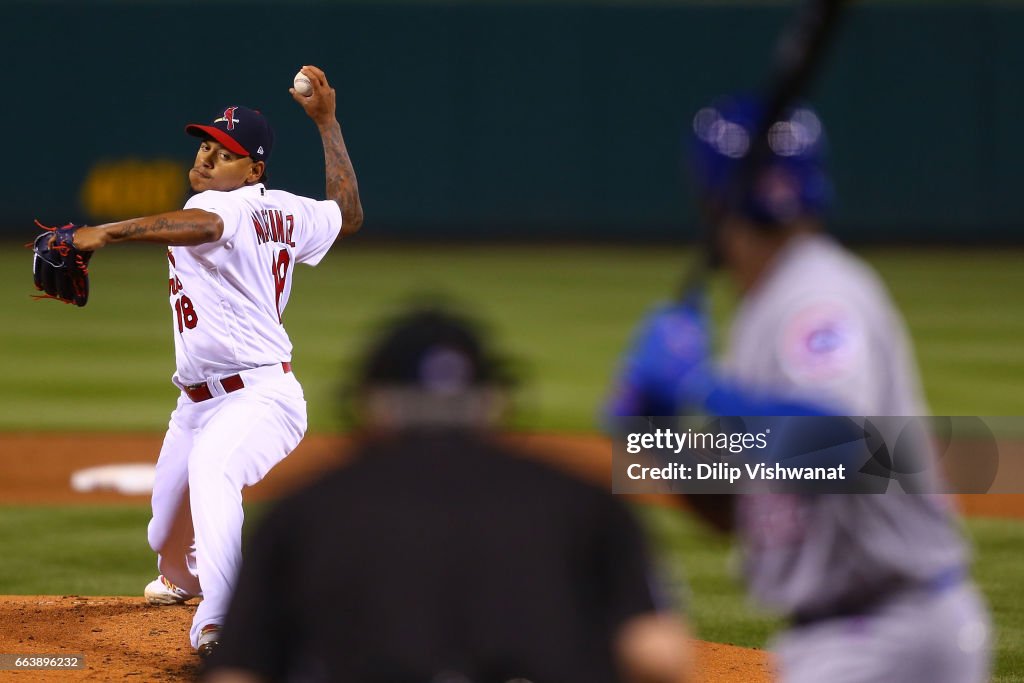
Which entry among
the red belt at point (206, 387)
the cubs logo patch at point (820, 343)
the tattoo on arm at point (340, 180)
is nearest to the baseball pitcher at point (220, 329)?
the red belt at point (206, 387)

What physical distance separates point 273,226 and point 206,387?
661 mm

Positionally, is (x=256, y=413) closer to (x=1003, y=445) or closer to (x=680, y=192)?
(x=1003, y=445)

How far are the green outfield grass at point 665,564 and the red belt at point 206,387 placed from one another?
5.38 feet

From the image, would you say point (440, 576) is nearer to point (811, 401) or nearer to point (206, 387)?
point (811, 401)

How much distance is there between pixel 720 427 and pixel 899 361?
377 millimetres

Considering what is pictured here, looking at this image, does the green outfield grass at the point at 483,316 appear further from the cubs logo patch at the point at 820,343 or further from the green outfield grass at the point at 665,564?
the cubs logo patch at the point at 820,343

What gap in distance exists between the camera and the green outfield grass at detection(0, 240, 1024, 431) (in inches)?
517

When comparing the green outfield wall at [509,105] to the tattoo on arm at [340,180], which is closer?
the tattoo on arm at [340,180]

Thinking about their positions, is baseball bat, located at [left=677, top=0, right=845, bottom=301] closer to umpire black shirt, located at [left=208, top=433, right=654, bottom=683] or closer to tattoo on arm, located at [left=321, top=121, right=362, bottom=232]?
umpire black shirt, located at [left=208, top=433, right=654, bottom=683]

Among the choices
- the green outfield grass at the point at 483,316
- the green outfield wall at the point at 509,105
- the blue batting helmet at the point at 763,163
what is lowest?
the blue batting helmet at the point at 763,163

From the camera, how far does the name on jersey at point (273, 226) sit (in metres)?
5.55

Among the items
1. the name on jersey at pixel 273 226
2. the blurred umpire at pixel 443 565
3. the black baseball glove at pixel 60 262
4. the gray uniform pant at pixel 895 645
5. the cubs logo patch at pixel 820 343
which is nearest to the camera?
the blurred umpire at pixel 443 565

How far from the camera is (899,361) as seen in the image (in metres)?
2.62

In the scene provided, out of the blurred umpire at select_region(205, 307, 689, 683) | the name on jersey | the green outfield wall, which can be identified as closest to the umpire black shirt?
the blurred umpire at select_region(205, 307, 689, 683)
